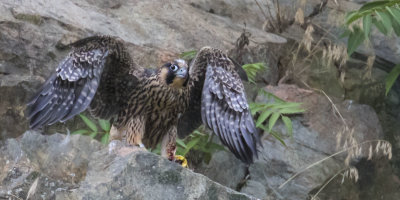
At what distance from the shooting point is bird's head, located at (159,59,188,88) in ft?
11.1

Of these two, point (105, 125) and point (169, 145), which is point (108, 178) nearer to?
point (169, 145)

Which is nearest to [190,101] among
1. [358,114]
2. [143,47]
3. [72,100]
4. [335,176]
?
[72,100]

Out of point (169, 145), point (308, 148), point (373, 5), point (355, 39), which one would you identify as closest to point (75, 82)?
point (169, 145)

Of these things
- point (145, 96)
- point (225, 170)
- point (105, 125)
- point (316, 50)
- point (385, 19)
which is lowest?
point (225, 170)

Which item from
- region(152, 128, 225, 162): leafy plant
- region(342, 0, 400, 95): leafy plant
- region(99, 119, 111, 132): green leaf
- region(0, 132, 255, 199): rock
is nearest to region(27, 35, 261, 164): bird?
region(0, 132, 255, 199): rock

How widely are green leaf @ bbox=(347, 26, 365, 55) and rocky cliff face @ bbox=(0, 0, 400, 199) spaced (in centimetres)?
51

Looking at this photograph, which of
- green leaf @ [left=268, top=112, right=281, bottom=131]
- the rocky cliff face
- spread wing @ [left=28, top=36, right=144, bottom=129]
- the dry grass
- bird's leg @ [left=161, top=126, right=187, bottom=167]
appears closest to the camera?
spread wing @ [left=28, top=36, right=144, bottom=129]

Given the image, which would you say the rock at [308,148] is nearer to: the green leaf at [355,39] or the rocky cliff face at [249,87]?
the rocky cliff face at [249,87]

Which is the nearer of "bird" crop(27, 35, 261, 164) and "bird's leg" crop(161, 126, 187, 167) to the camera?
"bird" crop(27, 35, 261, 164)

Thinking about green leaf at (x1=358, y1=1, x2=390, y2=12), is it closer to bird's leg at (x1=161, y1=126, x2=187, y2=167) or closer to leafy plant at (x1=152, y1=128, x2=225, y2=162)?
leafy plant at (x1=152, y1=128, x2=225, y2=162)

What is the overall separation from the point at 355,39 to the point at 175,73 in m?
1.90

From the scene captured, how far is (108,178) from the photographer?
2920mm

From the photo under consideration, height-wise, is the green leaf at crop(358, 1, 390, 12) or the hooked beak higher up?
the green leaf at crop(358, 1, 390, 12)

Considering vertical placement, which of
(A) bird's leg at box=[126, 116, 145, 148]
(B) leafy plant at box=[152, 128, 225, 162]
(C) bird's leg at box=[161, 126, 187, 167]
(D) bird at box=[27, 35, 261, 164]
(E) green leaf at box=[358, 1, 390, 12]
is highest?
(E) green leaf at box=[358, 1, 390, 12]
